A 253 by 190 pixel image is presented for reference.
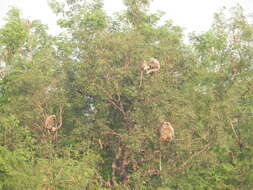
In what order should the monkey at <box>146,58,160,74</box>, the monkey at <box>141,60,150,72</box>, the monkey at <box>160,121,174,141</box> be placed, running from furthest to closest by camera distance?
the monkey at <box>160,121,174,141</box> → the monkey at <box>141,60,150,72</box> → the monkey at <box>146,58,160,74</box>

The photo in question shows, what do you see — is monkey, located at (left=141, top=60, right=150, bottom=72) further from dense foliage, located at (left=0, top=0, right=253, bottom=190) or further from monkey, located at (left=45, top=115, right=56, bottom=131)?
monkey, located at (left=45, top=115, right=56, bottom=131)

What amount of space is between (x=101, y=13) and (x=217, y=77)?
597 cm

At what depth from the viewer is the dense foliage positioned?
15.0 m

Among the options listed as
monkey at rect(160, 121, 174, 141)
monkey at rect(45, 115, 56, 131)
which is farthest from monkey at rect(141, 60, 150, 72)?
monkey at rect(45, 115, 56, 131)

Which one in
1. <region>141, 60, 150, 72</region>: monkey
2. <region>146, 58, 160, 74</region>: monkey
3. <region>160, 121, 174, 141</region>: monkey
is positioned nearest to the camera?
<region>146, 58, 160, 74</region>: monkey

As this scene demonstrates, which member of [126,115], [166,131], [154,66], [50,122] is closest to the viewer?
[154,66]

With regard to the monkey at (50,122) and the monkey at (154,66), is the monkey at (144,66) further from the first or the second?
the monkey at (50,122)

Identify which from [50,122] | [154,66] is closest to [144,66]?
[154,66]

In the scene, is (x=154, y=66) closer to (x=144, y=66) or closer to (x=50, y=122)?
→ (x=144, y=66)

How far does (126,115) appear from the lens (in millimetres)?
15883

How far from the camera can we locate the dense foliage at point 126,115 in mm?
15047

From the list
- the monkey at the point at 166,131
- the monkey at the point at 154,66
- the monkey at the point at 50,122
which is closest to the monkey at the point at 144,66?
the monkey at the point at 154,66

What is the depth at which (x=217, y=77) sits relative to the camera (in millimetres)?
18938

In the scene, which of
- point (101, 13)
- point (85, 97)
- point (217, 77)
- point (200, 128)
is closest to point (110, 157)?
point (85, 97)
